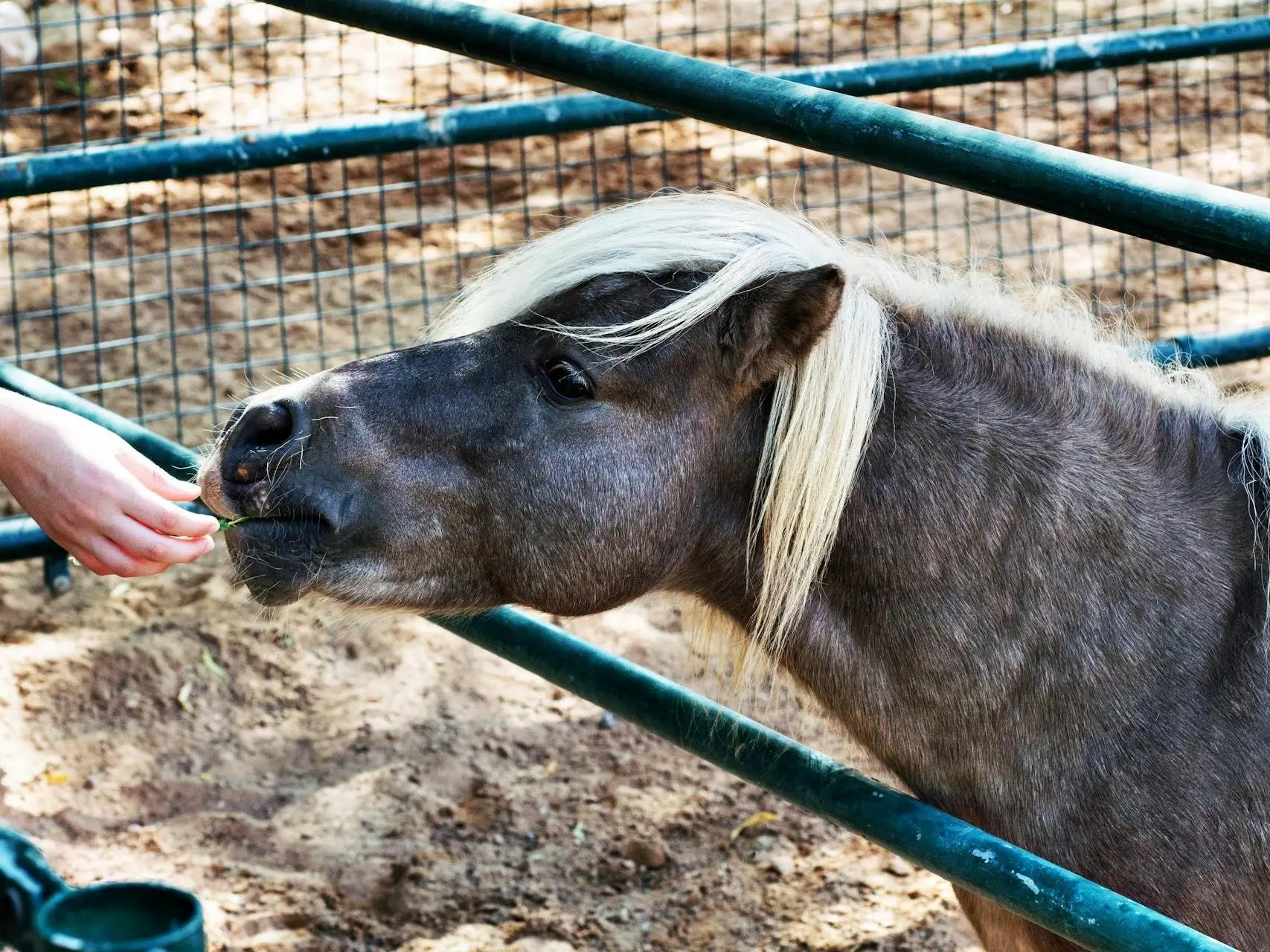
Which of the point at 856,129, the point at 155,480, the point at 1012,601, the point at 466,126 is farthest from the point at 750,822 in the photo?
the point at 856,129

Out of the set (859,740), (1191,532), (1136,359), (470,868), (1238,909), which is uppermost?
(1136,359)

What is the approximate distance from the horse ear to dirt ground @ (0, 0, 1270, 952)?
0.55 metres

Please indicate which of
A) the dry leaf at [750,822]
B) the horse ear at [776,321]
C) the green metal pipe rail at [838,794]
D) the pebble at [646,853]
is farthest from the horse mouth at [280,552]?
the dry leaf at [750,822]

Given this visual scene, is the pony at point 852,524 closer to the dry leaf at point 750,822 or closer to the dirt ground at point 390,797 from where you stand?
the dirt ground at point 390,797

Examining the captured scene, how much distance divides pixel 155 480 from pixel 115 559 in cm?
11

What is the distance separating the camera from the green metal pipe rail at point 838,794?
153 centimetres

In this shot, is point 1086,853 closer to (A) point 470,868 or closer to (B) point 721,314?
(B) point 721,314

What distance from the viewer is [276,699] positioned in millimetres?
3760

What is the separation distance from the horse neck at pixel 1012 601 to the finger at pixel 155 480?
0.85 metres

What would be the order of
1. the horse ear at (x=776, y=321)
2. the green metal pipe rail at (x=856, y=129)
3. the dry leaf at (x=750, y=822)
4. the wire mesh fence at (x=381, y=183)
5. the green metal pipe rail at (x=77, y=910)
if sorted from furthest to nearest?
Answer: the wire mesh fence at (x=381, y=183)
the dry leaf at (x=750, y=822)
the horse ear at (x=776, y=321)
the green metal pipe rail at (x=856, y=129)
the green metal pipe rail at (x=77, y=910)

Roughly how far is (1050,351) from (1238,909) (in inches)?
32.5

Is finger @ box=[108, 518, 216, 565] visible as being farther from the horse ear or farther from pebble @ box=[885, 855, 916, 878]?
pebble @ box=[885, 855, 916, 878]

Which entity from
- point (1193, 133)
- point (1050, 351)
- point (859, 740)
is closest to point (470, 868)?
point (859, 740)

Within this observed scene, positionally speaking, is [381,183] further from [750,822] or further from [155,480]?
[155,480]
